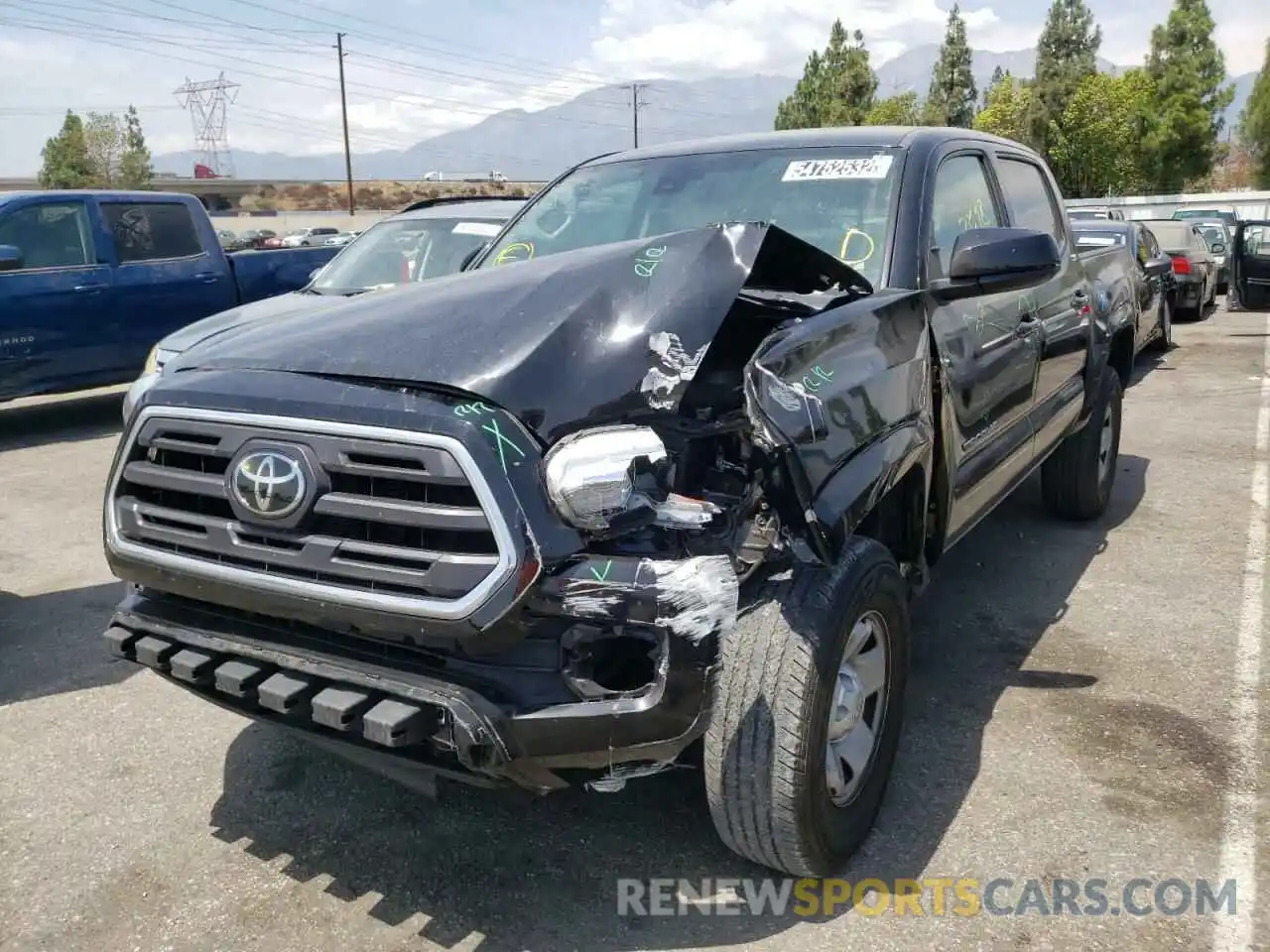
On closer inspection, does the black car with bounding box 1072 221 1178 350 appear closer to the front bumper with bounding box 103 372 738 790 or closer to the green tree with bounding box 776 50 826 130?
the front bumper with bounding box 103 372 738 790

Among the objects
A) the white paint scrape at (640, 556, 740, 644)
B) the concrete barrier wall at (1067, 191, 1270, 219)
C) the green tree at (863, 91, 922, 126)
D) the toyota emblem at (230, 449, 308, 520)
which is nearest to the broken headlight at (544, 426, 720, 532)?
the white paint scrape at (640, 556, 740, 644)

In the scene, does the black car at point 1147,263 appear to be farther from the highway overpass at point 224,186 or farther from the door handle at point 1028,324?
the highway overpass at point 224,186

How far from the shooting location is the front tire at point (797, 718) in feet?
7.79

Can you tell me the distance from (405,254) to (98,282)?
118 inches

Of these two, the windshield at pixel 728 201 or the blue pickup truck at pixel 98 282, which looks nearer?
the windshield at pixel 728 201

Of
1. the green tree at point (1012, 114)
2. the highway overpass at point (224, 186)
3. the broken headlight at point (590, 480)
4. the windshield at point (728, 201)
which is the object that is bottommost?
the broken headlight at point (590, 480)

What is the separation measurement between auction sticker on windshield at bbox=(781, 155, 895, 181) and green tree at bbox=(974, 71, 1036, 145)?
49417 millimetres

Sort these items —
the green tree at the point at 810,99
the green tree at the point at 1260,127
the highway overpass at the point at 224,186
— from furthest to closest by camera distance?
→ 1. the highway overpass at the point at 224,186
2. the green tree at the point at 810,99
3. the green tree at the point at 1260,127

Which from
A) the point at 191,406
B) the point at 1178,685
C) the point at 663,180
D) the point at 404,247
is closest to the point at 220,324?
the point at 404,247

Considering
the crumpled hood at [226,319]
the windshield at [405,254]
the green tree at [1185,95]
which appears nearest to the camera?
the crumpled hood at [226,319]

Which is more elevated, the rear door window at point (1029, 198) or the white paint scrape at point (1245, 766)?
the rear door window at point (1029, 198)

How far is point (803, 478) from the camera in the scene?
243 cm

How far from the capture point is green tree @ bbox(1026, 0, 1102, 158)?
5041 cm

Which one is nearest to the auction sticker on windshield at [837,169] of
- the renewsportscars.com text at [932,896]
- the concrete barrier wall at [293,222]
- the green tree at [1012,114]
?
the renewsportscars.com text at [932,896]
